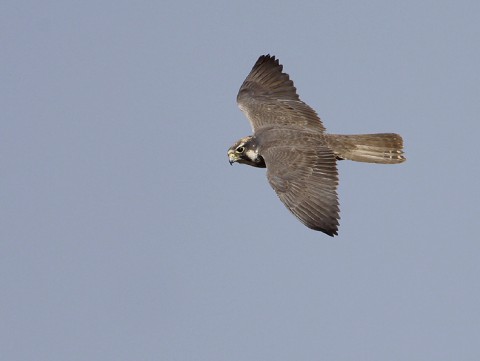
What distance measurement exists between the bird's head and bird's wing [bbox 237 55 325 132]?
0.66m

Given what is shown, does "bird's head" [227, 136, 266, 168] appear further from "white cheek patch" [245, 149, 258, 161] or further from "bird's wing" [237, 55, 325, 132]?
"bird's wing" [237, 55, 325, 132]

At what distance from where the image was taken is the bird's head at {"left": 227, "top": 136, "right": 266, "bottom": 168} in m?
15.0

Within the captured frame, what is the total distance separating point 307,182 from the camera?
44.9ft

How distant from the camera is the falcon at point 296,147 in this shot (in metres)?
13.4

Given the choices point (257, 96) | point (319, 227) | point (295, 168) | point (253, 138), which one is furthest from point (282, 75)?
point (319, 227)

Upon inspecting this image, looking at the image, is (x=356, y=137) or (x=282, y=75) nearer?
(x=356, y=137)

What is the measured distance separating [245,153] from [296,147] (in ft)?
3.04

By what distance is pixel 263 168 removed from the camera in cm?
1531

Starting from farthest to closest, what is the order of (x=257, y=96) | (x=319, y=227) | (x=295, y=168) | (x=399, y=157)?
(x=257, y=96) → (x=399, y=157) → (x=295, y=168) → (x=319, y=227)

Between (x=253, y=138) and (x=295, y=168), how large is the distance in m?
1.48

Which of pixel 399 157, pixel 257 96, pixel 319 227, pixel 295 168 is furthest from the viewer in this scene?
pixel 257 96

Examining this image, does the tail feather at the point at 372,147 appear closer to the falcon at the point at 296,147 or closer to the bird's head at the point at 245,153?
the falcon at the point at 296,147

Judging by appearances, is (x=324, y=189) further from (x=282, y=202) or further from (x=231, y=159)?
(x=231, y=159)

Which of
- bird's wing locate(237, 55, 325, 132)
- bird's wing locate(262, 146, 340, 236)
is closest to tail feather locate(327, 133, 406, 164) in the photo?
bird's wing locate(262, 146, 340, 236)
